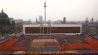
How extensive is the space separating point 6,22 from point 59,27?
340 inches

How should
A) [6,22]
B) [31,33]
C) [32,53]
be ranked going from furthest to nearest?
[6,22] < [31,33] < [32,53]

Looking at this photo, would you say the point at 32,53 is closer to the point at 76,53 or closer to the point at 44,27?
the point at 76,53

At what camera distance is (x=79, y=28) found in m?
13.0

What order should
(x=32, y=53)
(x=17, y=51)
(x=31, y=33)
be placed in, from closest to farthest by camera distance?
(x=32, y=53)
(x=17, y=51)
(x=31, y=33)

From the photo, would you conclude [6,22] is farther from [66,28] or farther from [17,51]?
[17,51]

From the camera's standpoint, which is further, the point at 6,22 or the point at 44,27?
the point at 6,22

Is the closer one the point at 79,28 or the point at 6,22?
the point at 79,28

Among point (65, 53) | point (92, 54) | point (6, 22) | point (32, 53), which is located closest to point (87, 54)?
point (92, 54)

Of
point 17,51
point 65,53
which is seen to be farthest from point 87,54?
point 17,51

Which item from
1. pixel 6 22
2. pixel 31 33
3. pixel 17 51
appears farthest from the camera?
pixel 6 22

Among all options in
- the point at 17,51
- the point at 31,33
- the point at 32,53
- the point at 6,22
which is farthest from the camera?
the point at 6,22

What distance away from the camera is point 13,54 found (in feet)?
19.3

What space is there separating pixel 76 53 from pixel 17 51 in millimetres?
2054

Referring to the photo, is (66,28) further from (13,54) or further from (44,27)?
(13,54)
